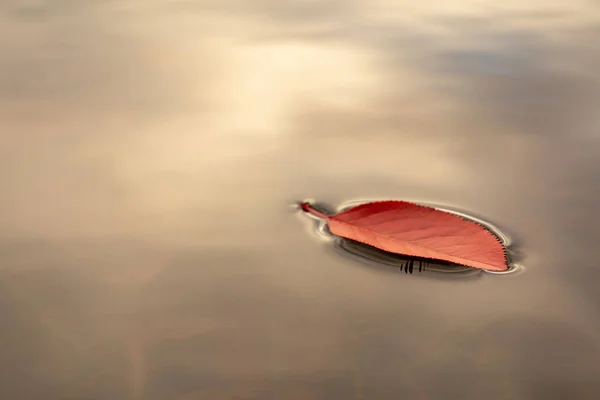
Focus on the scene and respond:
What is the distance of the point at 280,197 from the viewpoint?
0.98 meters

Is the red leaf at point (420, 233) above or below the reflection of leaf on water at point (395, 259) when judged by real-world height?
above

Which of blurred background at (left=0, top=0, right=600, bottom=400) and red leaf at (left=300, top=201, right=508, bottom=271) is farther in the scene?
red leaf at (left=300, top=201, right=508, bottom=271)

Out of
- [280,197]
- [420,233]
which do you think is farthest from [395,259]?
[280,197]

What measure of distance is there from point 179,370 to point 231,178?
15.5 inches

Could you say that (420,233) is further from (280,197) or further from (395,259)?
(280,197)

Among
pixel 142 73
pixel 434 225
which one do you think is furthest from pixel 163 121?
pixel 434 225

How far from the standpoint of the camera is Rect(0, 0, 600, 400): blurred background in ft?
2.27

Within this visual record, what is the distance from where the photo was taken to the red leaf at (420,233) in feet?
2.76

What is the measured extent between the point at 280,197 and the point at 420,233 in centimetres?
20

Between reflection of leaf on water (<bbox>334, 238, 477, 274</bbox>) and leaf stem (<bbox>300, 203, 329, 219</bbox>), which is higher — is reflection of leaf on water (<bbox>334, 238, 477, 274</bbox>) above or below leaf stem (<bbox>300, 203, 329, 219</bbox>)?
below

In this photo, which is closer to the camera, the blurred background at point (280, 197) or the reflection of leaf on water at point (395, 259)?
the blurred background at point (280, 197)

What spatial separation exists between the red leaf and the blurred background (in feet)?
0.11

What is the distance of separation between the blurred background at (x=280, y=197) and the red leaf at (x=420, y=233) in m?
0.03

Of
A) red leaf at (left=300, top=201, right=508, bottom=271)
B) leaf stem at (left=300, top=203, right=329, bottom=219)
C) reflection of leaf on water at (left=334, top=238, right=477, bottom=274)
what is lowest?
reflection of leaf on water at (left=334, top=238, right=477, bottom=274)
